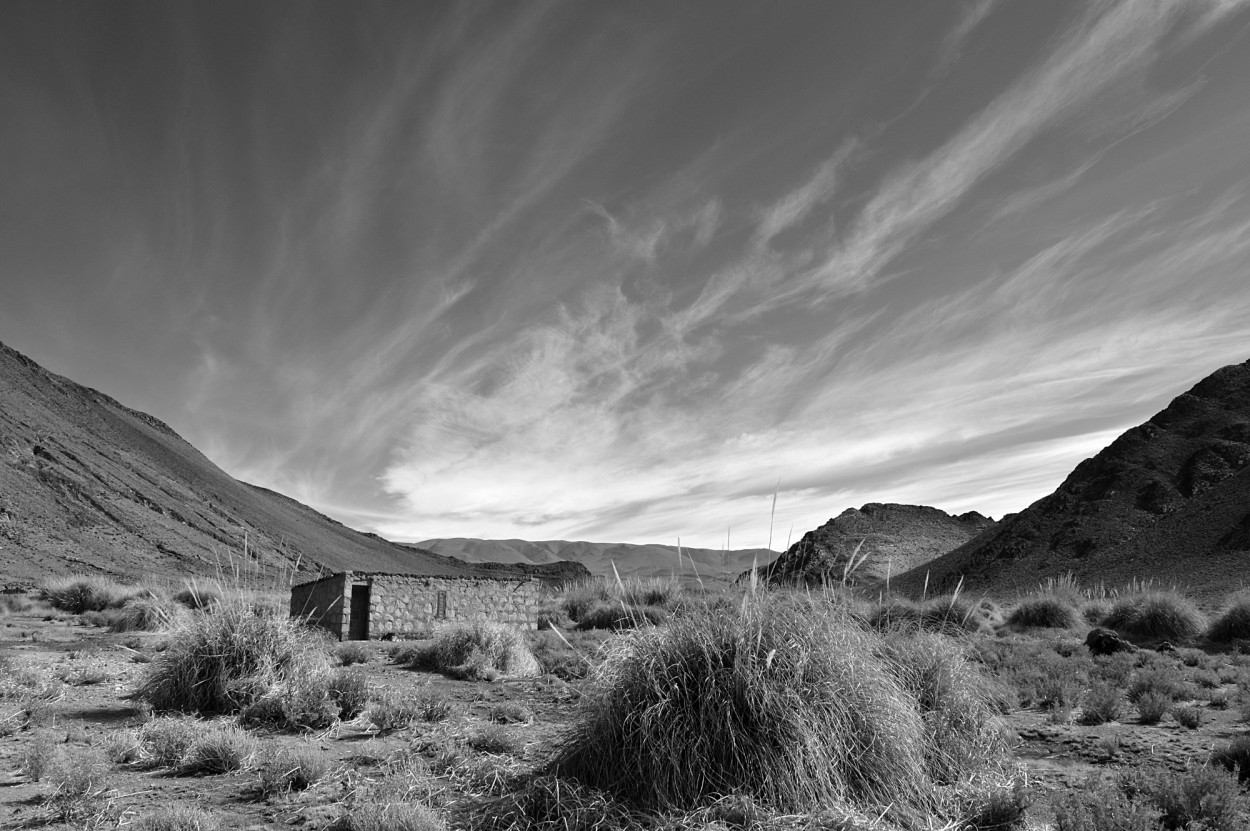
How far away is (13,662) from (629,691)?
11.6 m

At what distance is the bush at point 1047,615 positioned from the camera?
65.8 ft

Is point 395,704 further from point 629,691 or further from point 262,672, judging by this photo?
point 629,691

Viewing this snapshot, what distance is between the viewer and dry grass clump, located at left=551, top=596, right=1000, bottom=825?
4723mm

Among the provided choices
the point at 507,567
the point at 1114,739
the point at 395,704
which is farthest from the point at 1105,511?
the point at 507,567

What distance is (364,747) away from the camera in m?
7.49

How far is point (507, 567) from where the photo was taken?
12125cm

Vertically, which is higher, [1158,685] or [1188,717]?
[1158,685]

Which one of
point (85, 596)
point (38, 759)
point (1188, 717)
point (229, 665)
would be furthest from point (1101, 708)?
point (85, 596)

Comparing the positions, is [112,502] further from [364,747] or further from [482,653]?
[364,747]

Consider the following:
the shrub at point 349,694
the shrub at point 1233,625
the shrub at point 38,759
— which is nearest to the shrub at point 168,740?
the shrub at point 38,759

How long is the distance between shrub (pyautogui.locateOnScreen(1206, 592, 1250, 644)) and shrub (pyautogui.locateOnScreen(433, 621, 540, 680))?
14.5 m

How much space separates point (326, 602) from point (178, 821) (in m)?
18.2

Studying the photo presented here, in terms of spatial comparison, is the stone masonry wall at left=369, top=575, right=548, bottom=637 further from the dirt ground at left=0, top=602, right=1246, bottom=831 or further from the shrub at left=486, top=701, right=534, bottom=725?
the shrub at left=486, top=701, right=534, bottom=725

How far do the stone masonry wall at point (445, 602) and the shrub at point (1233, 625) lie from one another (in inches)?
631
